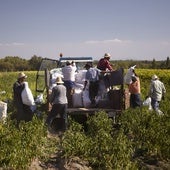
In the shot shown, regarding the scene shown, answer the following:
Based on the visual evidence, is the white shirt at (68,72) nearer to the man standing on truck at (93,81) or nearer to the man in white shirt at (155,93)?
the man standing on truck at (93,81)

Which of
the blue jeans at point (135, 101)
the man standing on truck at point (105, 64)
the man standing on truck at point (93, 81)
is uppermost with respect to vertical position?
the man standing on truck at point (105, 64)

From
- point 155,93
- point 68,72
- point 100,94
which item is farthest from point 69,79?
point 155,93

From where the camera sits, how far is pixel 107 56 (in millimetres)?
10281

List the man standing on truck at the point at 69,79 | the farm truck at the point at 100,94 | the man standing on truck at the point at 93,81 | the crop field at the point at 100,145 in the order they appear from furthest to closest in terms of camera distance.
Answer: the man standing on truck at the point at 69,79
the man standing on truck at the point at 93,81
the farm truck at the point at 100,94
the crop field at the point at 100,145

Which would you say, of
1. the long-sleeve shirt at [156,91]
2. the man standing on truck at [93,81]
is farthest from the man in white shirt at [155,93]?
the man standing on truck at [93,81]

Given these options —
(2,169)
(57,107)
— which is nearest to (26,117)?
(57,107)

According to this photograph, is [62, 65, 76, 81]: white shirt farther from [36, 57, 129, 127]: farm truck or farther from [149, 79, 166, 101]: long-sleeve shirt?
[149, 79, 166, 101]: long-sleeve shirt

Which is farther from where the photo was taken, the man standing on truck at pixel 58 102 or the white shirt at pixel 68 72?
the white shirt at pixel 68 72

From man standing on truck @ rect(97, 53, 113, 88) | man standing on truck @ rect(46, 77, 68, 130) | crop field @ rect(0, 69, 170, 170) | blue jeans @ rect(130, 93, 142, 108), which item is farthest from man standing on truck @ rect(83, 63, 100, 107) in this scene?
blue jeans @ rect(130, 93, 142, 108)

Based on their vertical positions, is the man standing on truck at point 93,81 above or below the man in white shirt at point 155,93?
above

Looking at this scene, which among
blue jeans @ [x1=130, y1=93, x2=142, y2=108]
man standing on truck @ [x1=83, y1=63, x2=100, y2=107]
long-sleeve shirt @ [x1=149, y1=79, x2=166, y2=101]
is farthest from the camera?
long-sleeve shirt @ [x1=149, y1=79, x2=166, y2=101]

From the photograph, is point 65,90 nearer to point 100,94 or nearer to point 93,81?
point 93,81

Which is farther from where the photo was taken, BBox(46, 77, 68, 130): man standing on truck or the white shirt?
the white shirt

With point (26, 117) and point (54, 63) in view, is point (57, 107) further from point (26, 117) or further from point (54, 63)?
point (54, 63)
